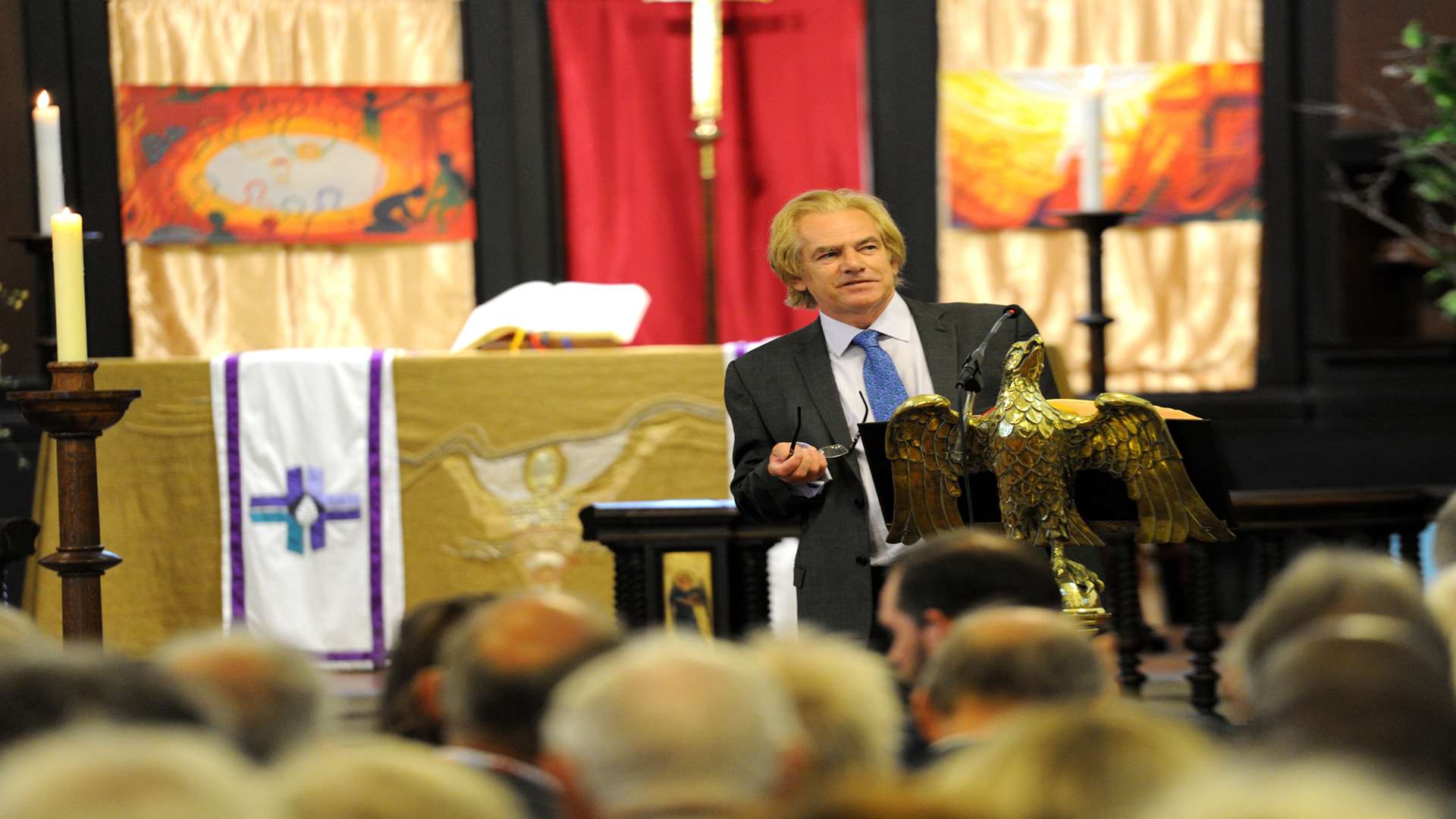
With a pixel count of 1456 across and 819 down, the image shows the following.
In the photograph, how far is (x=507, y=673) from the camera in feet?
5.53

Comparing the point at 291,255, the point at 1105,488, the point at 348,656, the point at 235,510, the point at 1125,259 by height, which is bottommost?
the point at 348,656

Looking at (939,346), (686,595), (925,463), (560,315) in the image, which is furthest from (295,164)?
(925,463)

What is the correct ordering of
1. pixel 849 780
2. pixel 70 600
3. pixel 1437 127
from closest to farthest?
pixel 849 780 < pixel 70 600 < pixel 1437 127

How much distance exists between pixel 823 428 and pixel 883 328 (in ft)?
0.71

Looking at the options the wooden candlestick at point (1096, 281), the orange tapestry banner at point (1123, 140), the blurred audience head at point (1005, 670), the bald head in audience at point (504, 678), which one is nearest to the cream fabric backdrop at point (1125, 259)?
the orange tapestry banner at point (1123, 140)

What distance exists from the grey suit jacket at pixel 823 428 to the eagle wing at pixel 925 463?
0.33m

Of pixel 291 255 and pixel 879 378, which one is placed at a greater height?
pixel 291 255

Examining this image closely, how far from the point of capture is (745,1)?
6.45 meters

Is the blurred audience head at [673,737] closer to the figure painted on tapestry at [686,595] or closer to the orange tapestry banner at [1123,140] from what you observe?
the figure painted on tapestry at [686,595]

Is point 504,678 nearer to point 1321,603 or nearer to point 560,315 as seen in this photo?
point 1321,603

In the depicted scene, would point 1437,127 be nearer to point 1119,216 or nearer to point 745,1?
point 1119,216

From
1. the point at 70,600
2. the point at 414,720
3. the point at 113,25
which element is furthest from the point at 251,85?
the point at 414,720

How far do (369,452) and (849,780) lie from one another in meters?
4.04

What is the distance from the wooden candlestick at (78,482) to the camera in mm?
2947
